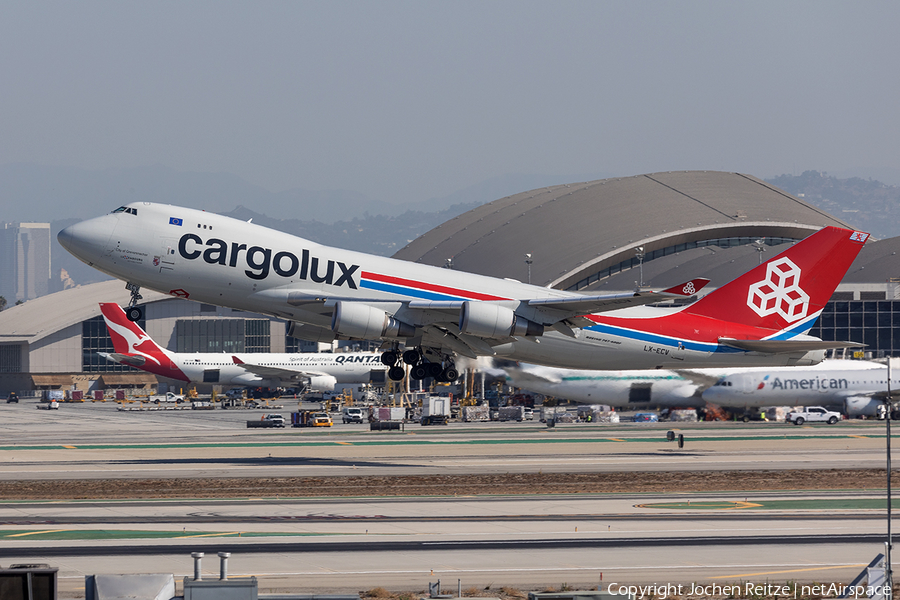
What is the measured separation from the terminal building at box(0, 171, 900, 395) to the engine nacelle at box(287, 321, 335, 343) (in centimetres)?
9060

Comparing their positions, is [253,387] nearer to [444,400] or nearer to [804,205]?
→ [444,400]

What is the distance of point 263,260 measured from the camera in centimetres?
4484

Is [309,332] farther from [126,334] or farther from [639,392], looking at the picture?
[126,334]

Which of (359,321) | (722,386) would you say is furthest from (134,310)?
(722,386)

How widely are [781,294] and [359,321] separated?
2302 cm

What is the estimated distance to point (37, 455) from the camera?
5978 centimetres

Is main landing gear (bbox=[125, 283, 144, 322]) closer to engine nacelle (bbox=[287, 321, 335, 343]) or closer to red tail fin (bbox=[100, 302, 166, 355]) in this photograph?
engine nacelle (bbox=[287, 321, 335, 343])

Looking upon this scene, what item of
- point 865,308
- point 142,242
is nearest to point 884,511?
point 142,242

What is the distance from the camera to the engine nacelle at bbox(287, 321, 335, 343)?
49.3 metres

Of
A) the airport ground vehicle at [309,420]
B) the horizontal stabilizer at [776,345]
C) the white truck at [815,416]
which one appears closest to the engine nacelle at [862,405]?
the white truck at [815,416]

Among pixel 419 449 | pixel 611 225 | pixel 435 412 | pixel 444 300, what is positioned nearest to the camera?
pixel 444 300

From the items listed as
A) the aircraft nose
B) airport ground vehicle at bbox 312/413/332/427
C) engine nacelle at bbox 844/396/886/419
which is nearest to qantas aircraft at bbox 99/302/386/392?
airport ground vehicle at bbox 312/413/332/427

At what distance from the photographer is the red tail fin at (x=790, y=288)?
52.2 meters

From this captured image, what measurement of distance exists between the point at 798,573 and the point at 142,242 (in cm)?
3082
